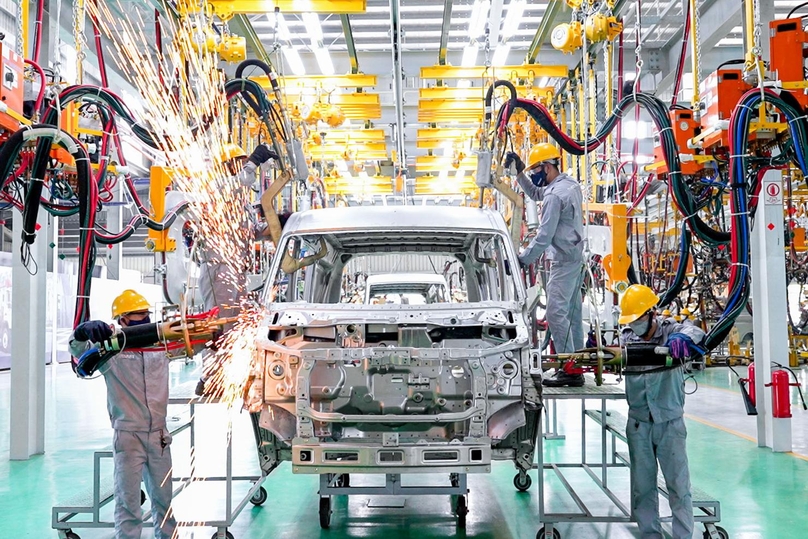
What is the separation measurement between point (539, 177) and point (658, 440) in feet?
7.55

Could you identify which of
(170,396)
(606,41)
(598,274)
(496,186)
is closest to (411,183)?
(598,274)

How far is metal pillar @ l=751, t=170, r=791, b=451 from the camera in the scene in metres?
6.31

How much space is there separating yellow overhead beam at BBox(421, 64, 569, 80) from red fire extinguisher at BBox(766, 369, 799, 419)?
5.24 metres

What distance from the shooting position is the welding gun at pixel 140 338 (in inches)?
141

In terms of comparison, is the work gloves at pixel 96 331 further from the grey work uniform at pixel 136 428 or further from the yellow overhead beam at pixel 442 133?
→ the yellow overhead beam at pixel 442 133

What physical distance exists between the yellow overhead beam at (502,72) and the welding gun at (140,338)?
6.85 m

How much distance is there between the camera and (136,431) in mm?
Answer: 3795

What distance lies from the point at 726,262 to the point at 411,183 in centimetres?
867

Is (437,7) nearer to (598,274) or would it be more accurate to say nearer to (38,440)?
(598,274)

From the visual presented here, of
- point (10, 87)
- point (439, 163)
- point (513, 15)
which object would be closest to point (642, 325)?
point (10, 87)

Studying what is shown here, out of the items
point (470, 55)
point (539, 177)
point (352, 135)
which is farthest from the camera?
point (352, 135)

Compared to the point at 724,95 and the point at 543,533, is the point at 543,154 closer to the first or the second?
the point at 724,95

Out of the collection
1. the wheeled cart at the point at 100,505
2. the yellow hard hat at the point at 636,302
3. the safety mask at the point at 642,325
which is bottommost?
the wheeled cart at the point at 100,505

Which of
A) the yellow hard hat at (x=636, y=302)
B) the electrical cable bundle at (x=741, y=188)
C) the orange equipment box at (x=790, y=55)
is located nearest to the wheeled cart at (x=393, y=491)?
the yellow hard hat at (x=636, y=302)
